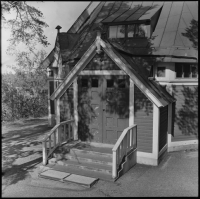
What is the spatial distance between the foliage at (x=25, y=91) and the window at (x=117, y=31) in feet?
22.4

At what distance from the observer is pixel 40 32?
377 inches

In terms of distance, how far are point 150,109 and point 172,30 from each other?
4.87 m

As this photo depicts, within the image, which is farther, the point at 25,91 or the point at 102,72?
the point at 25,91

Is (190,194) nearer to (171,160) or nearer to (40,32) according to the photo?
(171,160)

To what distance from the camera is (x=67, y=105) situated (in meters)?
10.5

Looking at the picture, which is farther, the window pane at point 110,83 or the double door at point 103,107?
the window pane at point 110,83

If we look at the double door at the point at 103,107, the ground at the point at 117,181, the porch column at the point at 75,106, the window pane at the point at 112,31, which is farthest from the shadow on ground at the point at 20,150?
the window pane at the point at 112,31

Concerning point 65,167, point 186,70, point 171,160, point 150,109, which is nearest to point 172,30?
point 186,70

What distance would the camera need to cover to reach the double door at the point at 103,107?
31.8 feet

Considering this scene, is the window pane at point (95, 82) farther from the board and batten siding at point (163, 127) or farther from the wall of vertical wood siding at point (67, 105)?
the board and batten siding at point (163, 127)

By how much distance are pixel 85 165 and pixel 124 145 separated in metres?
1.55

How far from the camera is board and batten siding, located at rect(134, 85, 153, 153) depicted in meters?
9.28

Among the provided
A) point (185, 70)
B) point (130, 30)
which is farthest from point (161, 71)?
point (130, 30)

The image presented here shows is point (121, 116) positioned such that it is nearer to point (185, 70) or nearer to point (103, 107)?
point (103, 107)
